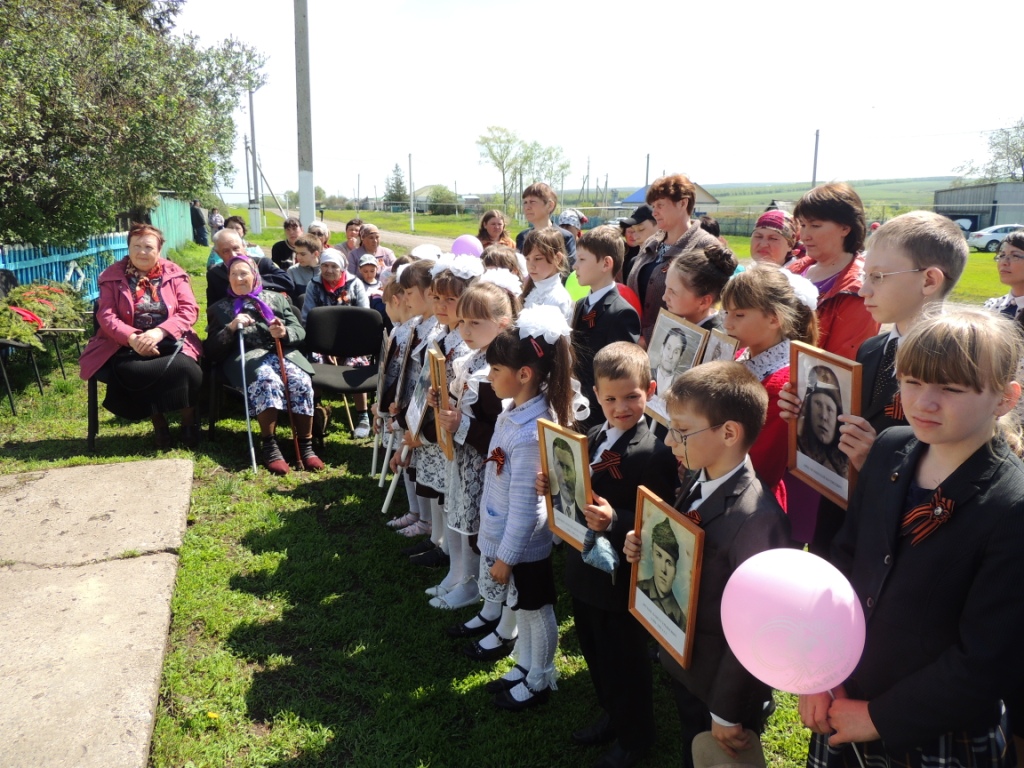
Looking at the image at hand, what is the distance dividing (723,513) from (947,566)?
1.86ft

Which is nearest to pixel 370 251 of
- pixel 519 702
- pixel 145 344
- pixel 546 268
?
pixel 145 344

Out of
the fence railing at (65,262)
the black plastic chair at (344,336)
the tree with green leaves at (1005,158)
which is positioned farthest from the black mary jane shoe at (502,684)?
the tree with green leaves at (1005,158)

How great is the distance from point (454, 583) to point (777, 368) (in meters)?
2.23

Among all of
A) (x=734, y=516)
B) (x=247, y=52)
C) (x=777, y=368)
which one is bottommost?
(x=734, y=516)

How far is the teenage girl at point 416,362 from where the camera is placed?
451cm

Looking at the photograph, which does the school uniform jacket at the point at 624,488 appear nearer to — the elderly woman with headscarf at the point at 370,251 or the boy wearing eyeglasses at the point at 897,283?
the boy wearing eyeglasses at the point at 897,283

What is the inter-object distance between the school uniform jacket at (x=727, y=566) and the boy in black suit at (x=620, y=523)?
437 mm

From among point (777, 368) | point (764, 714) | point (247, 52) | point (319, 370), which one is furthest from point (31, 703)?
point (247, 52)

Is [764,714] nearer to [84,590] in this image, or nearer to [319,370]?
[84,590]

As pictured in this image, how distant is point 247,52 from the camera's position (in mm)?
18406

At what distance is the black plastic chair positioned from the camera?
261 inches

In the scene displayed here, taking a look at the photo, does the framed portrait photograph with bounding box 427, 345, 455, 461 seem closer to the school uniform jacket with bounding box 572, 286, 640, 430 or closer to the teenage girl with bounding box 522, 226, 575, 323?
the school uniform jacket with bounding box 572, 286, 640, 430

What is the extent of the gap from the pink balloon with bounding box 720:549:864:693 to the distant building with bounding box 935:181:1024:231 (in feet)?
99.9

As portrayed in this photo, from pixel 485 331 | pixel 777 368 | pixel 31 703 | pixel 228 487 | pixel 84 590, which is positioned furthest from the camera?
pixel 228 487
